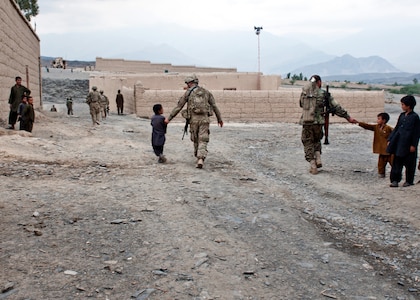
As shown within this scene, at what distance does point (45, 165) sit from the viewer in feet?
22.1

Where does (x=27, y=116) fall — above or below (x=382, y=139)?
above

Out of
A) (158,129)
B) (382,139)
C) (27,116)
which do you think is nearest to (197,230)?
(158,129)

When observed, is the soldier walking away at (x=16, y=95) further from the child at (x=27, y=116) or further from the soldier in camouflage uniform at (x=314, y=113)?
the soldier in camouflage uniform at (x=314, y=113)

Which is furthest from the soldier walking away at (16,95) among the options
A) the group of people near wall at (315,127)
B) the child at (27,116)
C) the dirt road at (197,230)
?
the group of people near wall at (315,127)

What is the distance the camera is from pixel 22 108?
9406 mm

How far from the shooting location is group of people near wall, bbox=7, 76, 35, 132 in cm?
934

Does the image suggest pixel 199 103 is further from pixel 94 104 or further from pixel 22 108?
pixel 94 104

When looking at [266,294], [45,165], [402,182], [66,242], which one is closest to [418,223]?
[402,182]

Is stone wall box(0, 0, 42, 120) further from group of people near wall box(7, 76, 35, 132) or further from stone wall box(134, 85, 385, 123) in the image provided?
stone wall box(134, 85, 385, 123)

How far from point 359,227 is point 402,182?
2.25 metres

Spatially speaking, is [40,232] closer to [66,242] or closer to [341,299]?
[66,242]

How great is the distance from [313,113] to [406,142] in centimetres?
155

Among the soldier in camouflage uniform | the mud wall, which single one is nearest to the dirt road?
the soldier in camouflage uniform

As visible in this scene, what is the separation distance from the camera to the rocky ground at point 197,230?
3127 mm
